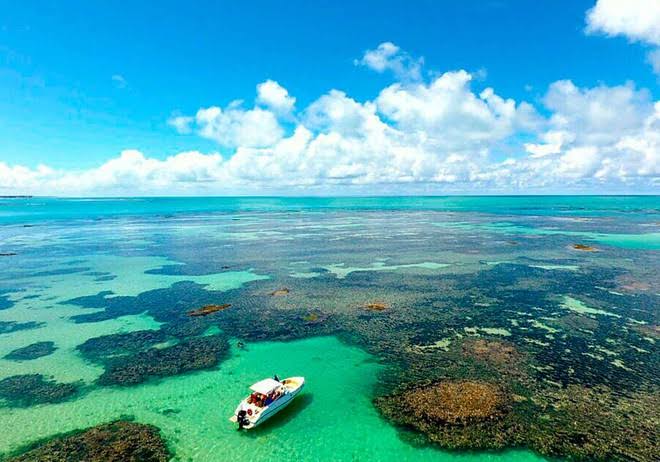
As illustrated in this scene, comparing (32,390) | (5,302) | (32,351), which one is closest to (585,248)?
(32,390)

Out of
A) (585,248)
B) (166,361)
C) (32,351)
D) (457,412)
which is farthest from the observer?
(585,248)

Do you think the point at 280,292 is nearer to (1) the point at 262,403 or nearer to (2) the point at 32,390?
(1) the point at 262,403

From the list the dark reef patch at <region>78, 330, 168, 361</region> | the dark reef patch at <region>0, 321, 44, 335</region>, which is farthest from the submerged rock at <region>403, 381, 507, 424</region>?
the dark reef patch at <region>0, 321, 44, 335</region>

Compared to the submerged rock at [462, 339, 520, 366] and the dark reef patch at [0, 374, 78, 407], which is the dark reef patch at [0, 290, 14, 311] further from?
the submerged rock at [462, 339, 520, 366]

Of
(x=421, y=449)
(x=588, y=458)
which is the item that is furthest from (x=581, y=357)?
(x=421, y=449)

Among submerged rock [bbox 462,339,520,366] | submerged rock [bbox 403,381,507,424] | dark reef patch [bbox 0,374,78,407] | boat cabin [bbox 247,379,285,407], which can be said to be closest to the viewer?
submerged rock [bbox 403,381,507,424]

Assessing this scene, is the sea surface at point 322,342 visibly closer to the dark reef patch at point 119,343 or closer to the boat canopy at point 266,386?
the dark reef patch at point 119,343

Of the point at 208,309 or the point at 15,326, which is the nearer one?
the point at 15,326
